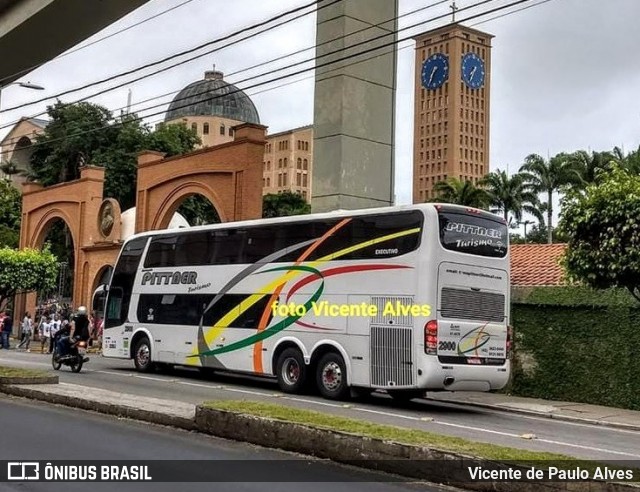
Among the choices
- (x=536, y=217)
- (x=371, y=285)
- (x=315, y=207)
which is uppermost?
(x=536, y=217)

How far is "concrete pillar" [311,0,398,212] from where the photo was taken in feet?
71.3

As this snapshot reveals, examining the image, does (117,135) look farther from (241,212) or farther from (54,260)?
(241,212)

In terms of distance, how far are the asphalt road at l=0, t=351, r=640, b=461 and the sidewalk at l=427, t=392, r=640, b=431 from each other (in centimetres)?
38

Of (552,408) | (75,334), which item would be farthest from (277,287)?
(75,334)

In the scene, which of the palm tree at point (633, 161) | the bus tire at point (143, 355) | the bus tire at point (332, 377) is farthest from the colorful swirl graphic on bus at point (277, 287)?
the palm tree at point (633, 161)

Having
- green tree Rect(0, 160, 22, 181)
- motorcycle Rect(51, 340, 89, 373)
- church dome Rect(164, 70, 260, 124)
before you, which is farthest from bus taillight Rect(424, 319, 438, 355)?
church dome Rect(164, 70, 260, 124)

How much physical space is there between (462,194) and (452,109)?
4925 centimetres

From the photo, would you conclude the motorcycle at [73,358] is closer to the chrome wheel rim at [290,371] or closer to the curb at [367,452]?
the chrome wheel rim at [290,371]

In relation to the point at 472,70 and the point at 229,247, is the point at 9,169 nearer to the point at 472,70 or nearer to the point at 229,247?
the point at 472,70

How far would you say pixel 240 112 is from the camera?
102 meters

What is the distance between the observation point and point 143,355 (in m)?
21.7

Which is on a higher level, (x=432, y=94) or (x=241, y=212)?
(x=432, y=94)

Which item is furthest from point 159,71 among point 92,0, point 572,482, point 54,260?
point 54,260

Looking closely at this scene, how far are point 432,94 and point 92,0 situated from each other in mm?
103231
